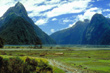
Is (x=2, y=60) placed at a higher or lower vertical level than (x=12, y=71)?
higher

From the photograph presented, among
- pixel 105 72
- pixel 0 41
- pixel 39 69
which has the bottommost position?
pixel 105 72

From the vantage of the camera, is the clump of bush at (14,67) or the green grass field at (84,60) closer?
the clump of bush at (14,67)

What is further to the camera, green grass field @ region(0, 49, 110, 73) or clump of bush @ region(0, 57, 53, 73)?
green grass field @ region(0, 49, 110, 73)

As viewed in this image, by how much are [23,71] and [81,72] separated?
14300 millimetres

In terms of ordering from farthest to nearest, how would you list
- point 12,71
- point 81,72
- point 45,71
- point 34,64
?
point 81,72, point 34,64, point 45,71, point 12,71

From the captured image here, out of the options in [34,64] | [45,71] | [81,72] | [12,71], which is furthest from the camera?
[81,72]

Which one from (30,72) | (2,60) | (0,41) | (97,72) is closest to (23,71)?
(30,72)

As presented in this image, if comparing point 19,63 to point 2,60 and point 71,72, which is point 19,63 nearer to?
point 2,60

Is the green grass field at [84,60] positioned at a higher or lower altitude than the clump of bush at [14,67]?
lower

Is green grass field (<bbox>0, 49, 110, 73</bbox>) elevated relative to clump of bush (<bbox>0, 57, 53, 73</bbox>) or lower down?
lower down

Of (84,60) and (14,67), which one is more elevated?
(14,67)

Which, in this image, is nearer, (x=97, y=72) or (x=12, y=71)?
(x=12, y=71)

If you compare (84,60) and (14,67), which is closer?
(14,67)

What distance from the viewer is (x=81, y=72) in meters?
33.0
